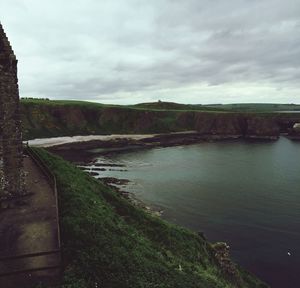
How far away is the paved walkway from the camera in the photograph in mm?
12841

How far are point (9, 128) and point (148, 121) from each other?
12444cm

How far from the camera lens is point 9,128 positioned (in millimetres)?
20828

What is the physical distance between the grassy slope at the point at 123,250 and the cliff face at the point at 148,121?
4258 inches

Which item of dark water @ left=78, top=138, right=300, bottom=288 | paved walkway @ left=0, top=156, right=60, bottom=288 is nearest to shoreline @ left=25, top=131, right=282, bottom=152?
dark water @ left=78, top=138, right=300, bottom=288

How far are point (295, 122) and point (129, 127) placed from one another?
77511mm

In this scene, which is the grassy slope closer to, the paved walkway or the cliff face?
the paved walkway

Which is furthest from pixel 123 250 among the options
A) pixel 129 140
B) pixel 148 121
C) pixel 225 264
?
pixel 148 121

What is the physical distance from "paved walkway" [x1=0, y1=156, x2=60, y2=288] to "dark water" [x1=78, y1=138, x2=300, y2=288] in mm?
20692

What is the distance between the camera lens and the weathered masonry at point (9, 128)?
66.3ft

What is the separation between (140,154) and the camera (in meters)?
97.1

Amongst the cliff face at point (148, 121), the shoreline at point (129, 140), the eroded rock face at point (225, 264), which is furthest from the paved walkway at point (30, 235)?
the cliff face at point (148, 121)

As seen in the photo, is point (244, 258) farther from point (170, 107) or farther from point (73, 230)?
point (170, 107)

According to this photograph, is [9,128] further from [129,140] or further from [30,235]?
[129,140]

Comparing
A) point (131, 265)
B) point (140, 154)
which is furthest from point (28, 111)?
point (131, 265)
